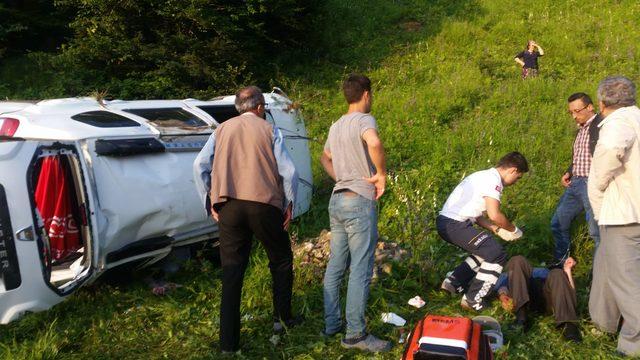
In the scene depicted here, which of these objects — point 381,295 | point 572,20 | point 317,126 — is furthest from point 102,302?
point 572,20

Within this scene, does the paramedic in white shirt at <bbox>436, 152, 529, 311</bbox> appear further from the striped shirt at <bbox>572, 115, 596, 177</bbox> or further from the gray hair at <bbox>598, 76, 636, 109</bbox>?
the striped shirt at <bbox>572, 115, 596, 177</bbox>

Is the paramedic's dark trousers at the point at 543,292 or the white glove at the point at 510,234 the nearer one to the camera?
the paramedic's dark trousers at the point at 543,292

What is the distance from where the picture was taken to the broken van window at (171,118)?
18.8 feet

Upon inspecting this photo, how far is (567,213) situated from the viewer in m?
5.63

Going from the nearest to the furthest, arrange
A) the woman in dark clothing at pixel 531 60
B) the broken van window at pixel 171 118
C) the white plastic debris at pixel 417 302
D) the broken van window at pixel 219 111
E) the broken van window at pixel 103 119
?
the white plastic debris at pixel 417 302
the broken van window at pixel 103 119
the broken van window at pixel 171 118
the broken van window at pixel 219 111
the woman in dark clothing at pixel 531 60

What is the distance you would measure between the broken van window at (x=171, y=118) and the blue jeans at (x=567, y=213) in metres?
3.85

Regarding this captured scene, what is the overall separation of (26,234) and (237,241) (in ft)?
5.33

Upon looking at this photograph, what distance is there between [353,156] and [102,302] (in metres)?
2.80

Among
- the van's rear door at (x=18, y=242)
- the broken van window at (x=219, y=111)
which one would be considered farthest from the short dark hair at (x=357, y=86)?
the broken van window at (x=219, y=111)

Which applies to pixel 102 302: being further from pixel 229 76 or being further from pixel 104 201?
pixel 229 76

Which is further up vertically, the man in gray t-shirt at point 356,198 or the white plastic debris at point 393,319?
the man in gray t-shirt at point 356,198

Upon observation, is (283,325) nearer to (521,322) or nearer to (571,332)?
(521,322)

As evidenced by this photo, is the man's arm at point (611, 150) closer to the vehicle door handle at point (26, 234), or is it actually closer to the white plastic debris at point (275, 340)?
the white plastic debris at point (275, 340)

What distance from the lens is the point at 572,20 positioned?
547 inches
